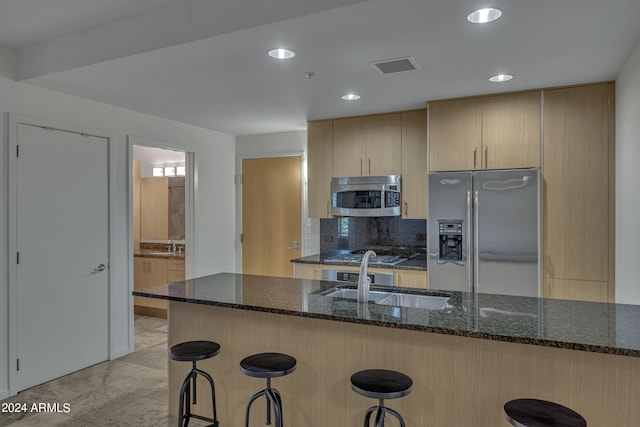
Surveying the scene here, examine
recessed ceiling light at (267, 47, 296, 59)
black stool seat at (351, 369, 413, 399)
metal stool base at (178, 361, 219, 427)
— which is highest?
recessed ceiling light at (267, 47, 296, 59)

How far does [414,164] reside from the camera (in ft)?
13.6

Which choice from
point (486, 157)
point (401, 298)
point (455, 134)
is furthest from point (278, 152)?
point (401, 298)

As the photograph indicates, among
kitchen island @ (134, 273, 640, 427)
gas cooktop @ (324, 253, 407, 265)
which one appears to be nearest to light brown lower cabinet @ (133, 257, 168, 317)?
gas cooktop @ (324, 253, 407, 265)

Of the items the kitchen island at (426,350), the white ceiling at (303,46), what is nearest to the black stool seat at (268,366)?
the kitchen island at (426,350)

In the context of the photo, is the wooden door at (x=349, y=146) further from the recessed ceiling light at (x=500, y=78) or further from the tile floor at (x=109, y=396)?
the tile floor at (x=109, y=396)

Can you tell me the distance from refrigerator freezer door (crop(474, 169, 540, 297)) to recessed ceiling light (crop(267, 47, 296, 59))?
6.13ft

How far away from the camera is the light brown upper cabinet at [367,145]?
4250 millimetres

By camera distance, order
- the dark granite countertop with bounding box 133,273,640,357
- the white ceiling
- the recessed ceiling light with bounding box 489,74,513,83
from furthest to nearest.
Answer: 1. the recessed ceiling light with bounding box 489,74,513,83
2. the white ceiling
3. the dark granite countertop with bounding box 133,273,640,357

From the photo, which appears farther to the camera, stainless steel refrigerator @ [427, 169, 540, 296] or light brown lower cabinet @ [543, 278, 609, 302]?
stainless steel refrigerator @ [427, 169, 540, 296]

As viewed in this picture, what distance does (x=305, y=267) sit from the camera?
4359mm

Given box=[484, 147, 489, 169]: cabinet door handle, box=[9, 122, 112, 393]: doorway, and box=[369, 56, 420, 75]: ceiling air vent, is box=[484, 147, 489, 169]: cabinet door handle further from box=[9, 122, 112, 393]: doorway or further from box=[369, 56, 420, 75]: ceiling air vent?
box=[9, 122, 112, 393]: doorway

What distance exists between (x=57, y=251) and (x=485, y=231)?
3532mm

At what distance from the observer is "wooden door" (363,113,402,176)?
423 cm

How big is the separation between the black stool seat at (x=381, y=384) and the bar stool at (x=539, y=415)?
403mm
